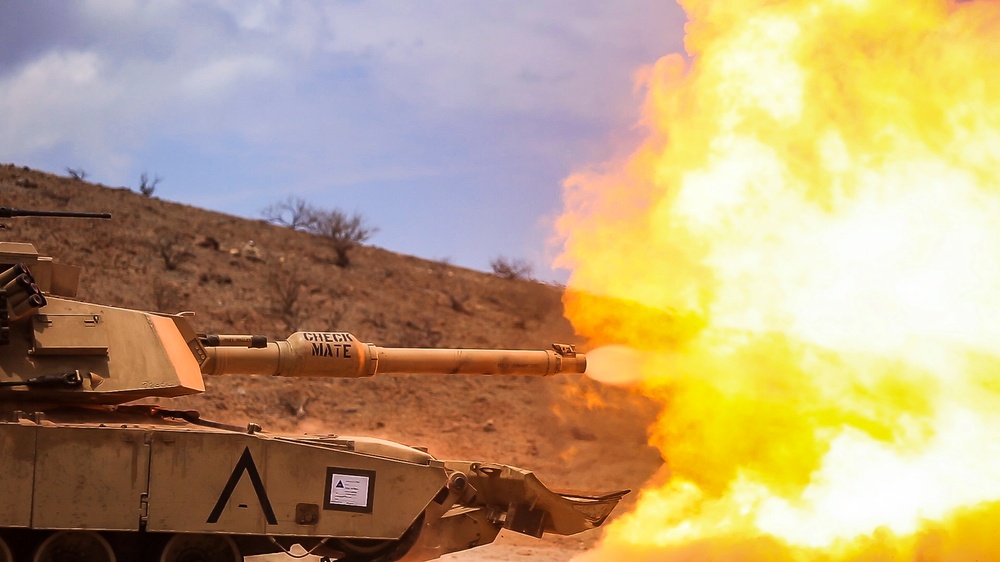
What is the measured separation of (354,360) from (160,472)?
298 cm

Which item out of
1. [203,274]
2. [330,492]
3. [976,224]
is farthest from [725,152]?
[203,274]

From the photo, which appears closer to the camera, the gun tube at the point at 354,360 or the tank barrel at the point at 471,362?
the gun tube at the point at 354,360

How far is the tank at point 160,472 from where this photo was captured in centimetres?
995

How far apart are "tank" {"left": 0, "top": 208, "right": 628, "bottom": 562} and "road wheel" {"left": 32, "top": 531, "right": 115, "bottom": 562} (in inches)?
0.5

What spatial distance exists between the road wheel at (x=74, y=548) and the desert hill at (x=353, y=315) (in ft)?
43.8

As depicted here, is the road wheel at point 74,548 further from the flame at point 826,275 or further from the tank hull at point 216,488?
the flame at point 826,275

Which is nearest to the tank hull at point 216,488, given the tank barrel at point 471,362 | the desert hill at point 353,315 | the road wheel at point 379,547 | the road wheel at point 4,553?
the road wheel at point 379,547

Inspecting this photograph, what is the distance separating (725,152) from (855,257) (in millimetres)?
2134

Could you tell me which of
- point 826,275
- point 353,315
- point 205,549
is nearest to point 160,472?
point 205,549

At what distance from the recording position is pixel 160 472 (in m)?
10.1

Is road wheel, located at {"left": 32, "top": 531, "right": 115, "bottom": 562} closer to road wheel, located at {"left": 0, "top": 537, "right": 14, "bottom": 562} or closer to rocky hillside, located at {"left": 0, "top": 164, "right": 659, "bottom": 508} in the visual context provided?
road wheel, located at {"left": 0, "top": 537, "right": 14, "bottom": 562}

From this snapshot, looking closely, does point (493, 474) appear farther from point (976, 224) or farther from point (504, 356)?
point (976, 224)

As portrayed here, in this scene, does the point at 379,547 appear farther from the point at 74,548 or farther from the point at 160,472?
the point at 74,548

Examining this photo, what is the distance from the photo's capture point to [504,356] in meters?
13.7
